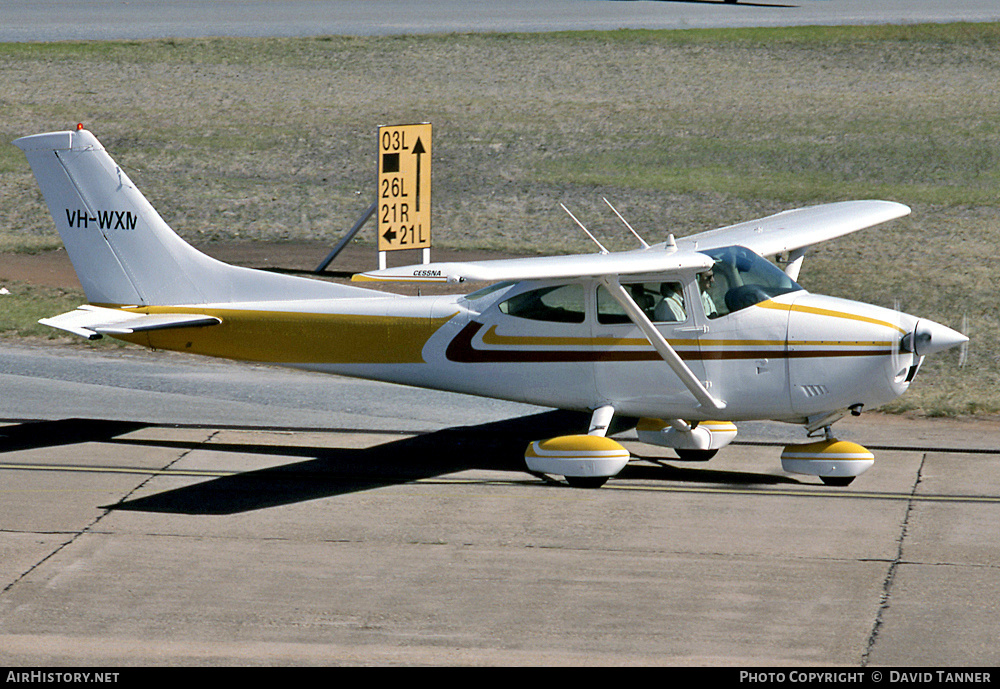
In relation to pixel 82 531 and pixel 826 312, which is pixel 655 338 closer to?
pixel 826 312

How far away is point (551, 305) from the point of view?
494 inches

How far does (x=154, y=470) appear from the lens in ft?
42.7

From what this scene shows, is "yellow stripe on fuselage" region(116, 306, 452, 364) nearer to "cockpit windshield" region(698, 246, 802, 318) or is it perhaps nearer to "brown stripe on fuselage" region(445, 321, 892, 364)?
"brown stripe on fuselage" region(445, 321, 892, 364)

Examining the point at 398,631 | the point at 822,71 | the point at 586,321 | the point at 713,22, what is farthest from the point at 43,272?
the point at 713,22

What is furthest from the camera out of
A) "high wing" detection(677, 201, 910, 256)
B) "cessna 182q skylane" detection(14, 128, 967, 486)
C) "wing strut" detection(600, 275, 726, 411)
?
"high wing" detection(677, 201, 910, 256)

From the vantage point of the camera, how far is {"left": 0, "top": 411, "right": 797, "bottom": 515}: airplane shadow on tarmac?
1210 centimetres

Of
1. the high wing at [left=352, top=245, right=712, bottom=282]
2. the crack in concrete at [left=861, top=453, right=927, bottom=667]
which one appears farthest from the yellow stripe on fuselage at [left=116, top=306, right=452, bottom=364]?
the crack in concrete at [left=861, top=453, right=927, bottom=667]

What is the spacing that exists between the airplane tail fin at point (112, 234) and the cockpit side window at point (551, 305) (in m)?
3.46

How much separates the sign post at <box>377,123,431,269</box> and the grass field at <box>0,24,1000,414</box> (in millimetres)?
2745

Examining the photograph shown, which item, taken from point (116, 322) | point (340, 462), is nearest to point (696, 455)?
point (340, 462)

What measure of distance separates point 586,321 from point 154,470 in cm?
474

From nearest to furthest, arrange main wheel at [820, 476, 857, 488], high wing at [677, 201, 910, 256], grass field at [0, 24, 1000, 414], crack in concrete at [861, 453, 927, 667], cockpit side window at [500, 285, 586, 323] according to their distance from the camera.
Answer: crack in concrete at [861, 453, 927, 667] < main wheel at [820, 476, 857, 488] < cockpit side window at [500, 285, 586, 323] < high wing at [677, 201, 910, 256] < grass field at [0, 24, 1000, 414]

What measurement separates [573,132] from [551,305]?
21.4 meters

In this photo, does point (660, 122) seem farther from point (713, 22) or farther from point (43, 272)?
point (43, 272)
